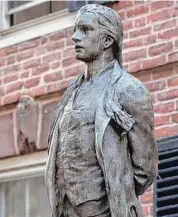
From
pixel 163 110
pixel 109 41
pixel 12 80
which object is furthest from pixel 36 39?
pixel 109 41

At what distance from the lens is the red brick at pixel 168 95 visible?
10.6 metres

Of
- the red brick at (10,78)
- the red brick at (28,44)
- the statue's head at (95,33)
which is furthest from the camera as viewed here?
the red brick at (10,78)

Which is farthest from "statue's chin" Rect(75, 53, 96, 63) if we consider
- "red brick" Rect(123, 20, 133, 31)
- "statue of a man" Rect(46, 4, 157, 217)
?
"red brick" Rect(123, 20, 133, 31)

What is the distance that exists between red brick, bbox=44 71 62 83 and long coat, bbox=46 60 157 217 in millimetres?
5340

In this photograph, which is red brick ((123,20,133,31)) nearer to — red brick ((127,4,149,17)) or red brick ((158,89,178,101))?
red brick ((127,4,149,17))

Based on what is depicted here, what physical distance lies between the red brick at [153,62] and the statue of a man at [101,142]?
14.3 feet

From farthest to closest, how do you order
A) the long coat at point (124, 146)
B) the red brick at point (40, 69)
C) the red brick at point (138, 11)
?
the red brick at point (40, 69) → the red brick at point (138, 11) → the long coat at point (124, 146)

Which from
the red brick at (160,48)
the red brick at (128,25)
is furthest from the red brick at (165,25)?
the red brick at (128,25)

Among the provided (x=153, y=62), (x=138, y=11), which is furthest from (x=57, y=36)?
(x=153, y=62)

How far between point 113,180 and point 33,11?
6.37 m

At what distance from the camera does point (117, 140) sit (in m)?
6.24

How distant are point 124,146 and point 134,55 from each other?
482cm

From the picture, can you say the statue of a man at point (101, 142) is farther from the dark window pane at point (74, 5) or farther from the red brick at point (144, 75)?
the dark window pane at point (74, 5)

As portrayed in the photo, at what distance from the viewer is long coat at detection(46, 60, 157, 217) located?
6191 mm
